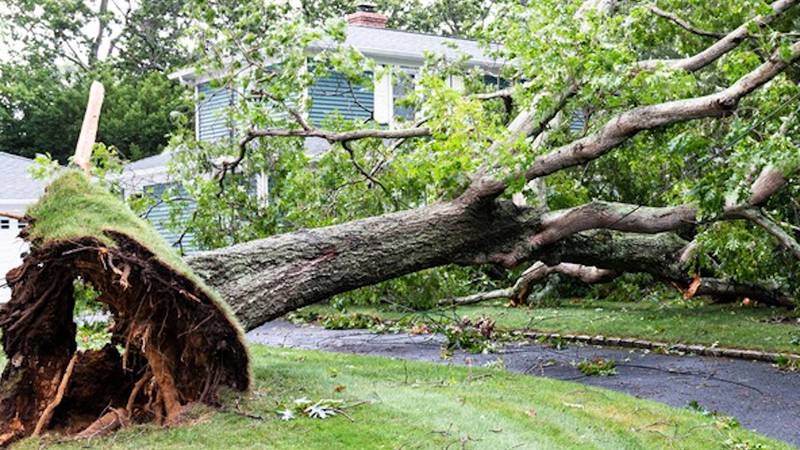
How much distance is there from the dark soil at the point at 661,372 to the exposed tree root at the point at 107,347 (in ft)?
13.6

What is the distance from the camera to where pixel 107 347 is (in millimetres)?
6383

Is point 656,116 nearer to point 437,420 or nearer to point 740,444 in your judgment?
point 740,444

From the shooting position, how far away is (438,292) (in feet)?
37.1

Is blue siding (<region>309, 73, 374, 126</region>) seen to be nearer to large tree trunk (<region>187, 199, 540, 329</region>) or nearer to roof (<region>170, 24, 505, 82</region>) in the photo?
roof (<region>170, 24, 505, 82</region>)

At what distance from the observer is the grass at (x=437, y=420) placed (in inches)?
218

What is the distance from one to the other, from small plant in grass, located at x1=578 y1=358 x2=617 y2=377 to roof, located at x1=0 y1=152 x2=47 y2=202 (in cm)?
1475

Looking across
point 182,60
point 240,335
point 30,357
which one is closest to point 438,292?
point 240,335

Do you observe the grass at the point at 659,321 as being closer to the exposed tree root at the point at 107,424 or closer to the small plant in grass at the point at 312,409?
the small plant in grass at the point at 312,409

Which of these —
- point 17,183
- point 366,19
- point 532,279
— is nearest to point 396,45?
point 366,19

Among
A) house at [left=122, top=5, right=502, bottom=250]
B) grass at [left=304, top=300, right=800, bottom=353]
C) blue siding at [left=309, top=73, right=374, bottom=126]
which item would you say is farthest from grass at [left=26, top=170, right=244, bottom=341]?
blue siding at [left=309, top=73, right=374, bottom=126]

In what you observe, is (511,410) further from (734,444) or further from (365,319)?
(365,319)

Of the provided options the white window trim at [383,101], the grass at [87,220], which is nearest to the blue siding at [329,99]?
the white window trim at [383,101]

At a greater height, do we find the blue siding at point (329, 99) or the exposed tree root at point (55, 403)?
the blue siding at point (329, 99)

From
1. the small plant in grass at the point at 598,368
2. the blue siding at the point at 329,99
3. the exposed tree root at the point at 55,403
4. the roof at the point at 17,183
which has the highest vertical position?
the blue siding at the point at 329,99
